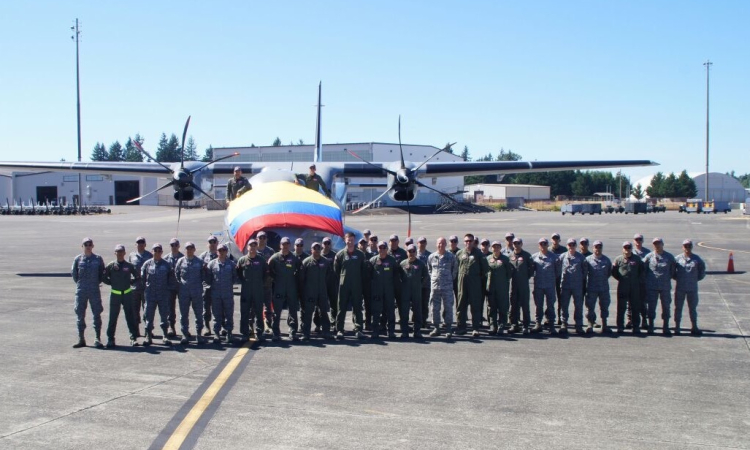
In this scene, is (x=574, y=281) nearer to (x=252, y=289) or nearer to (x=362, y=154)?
(x=252, y=289)

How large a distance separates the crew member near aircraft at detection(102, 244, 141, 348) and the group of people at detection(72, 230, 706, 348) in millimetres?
15

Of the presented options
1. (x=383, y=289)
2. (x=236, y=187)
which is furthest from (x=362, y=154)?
(x=383, y=289)

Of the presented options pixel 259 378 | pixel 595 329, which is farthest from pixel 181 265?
pixel 595 329

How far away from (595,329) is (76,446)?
8326 millimetres

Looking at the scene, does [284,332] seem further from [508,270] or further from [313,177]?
[313,177]

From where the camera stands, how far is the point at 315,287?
35.3 ft

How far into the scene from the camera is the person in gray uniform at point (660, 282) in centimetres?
1098

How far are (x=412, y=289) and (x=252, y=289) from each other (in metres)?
2.54

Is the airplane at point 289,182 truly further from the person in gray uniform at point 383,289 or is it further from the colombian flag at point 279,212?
the person in gray uniform at point 383,289

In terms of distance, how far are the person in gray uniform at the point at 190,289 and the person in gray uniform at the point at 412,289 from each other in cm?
317

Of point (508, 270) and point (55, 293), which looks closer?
point (508, 270)

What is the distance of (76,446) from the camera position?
6.01 meters

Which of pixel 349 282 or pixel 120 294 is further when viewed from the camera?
pixel 349 282

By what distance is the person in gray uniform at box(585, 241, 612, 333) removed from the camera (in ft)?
36.2
